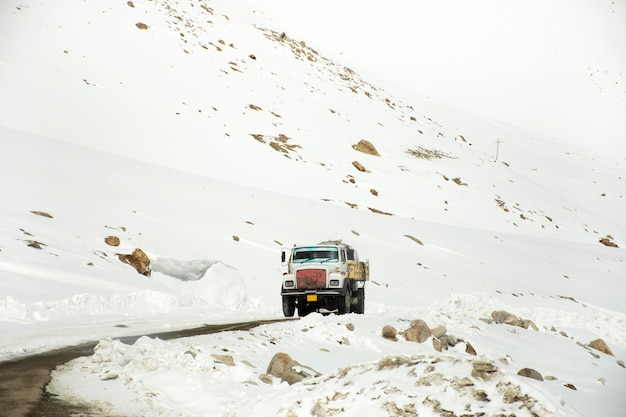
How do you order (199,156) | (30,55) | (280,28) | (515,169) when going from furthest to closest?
(280,28)
(515,169)
(30,55)
(199,156)

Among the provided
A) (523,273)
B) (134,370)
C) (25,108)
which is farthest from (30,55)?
(134,370)

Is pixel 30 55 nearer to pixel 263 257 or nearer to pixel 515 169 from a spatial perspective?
pixel 263 257

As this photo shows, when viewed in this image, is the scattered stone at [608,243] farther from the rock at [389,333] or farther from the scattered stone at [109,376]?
the scattered stone at [109,376]

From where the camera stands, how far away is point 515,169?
75625 mm

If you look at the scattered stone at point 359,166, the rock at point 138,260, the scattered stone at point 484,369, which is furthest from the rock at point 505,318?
the scattered stone at point 359,166

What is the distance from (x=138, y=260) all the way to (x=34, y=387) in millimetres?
15236

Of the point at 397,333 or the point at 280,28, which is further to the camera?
the point at 280,28

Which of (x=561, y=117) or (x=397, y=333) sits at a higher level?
(x=561, y=117)

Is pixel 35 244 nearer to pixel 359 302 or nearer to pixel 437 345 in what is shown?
pixel 359 302

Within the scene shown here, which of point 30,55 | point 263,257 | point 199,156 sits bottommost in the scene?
point 263,257

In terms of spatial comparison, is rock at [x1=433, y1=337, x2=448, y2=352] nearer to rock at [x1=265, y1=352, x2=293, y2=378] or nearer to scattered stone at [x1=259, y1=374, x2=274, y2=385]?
rock at [x1=265, y1=352, x2=293, y2=378]

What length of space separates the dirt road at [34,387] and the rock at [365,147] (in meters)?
47.4

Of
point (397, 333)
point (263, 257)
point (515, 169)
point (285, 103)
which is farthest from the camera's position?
point (515, 169)

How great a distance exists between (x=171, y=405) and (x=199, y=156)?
118 feet
